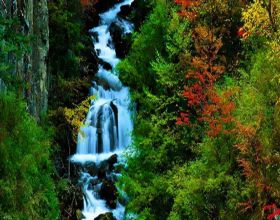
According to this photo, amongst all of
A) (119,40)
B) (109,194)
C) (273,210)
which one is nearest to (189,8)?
(109,194)

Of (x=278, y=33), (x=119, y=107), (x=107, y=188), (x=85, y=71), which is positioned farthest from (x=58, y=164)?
(x=278, y=33)

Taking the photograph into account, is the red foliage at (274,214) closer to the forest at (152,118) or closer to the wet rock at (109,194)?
the forest at (152,118)

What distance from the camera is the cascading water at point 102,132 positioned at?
21344 mm

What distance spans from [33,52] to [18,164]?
7569 mm

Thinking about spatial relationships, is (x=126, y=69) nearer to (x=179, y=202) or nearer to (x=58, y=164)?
(x=58, y=164)

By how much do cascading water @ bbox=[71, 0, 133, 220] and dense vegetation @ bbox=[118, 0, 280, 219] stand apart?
99.0 inches

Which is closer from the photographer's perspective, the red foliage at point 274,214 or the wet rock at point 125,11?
the red foliage at point 274,214

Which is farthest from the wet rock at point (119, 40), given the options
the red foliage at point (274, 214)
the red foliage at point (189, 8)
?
the red foliage at point (274, 214)

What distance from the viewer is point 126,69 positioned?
21453 mm

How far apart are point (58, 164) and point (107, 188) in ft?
8.47

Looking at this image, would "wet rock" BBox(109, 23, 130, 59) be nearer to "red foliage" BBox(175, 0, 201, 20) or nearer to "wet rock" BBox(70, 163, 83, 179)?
"red foliage" BBox(175, 0, 201, 20)

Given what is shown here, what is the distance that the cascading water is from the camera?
21344 millimetres

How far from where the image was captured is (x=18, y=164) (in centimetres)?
1125

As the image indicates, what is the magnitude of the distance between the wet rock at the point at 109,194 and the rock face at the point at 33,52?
15.3 ft
